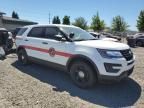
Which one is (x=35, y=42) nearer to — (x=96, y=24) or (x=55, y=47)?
(x=55, y=47)

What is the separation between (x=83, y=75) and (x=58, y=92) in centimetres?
90

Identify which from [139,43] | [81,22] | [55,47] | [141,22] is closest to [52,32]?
[55,47]

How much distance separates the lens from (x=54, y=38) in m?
7.11

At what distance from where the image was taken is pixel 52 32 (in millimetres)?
7324

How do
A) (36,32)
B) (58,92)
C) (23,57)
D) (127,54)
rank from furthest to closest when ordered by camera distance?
(23,57), (36,32), (127,54), (58,92)

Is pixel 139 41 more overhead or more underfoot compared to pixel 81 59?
more underfoot

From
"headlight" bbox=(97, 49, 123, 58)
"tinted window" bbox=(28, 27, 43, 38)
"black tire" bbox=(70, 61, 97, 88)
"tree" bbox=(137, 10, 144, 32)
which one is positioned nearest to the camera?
"headlight" bbox=(97, 49, 123, 58)

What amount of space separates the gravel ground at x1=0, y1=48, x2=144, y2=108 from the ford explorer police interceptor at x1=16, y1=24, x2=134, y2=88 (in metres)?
0.47

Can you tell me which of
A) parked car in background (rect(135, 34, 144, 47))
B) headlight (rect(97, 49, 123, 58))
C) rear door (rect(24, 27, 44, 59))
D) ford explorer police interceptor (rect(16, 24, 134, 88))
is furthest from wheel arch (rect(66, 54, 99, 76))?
parked car in background (rect(135, 34, 144, 47))

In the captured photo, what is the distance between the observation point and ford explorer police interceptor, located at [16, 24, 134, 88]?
563 cm

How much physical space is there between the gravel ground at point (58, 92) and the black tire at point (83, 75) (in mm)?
188

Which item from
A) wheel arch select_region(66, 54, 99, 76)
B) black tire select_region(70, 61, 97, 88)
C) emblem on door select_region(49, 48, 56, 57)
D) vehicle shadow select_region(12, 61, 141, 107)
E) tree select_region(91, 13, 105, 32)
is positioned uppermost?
tree select_region(91, 13, 105, 32)

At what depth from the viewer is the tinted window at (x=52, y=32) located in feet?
23.2

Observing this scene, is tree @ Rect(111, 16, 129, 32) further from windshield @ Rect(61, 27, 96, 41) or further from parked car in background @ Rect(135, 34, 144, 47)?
windshield @ Rect(61, 27, 96, 41)
